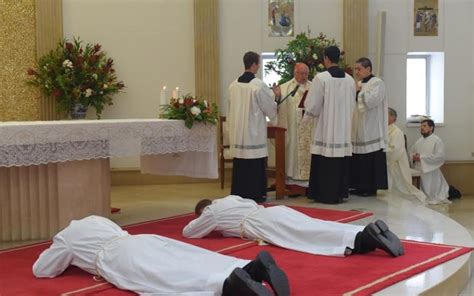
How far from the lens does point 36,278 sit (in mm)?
4555

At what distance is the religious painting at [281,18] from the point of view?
11.5m

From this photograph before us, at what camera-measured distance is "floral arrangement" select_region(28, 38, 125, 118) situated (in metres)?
10.1

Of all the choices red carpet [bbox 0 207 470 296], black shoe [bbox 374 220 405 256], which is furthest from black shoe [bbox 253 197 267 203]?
black shoe [bbox 374 220 405 256]

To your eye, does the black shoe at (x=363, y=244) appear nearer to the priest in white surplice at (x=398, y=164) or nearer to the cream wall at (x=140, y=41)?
the priest in white surplice at (x=398, y=164)

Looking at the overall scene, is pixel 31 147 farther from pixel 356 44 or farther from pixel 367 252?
pixel 356 44

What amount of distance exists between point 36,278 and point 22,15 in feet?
22.9

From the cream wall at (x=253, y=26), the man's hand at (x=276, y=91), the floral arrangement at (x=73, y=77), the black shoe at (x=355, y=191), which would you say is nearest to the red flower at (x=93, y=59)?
the floral arrangement at (x=73, y=77)

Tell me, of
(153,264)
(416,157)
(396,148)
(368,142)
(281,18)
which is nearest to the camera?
(153,264)

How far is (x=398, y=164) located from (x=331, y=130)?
353cm

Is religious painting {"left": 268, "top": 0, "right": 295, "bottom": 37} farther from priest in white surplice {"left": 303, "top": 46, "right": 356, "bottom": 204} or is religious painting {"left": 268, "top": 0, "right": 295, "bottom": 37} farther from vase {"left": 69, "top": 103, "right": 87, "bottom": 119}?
priest in white surplice {"left": 303, "top": 46, "right": 356, "bottom": 204}

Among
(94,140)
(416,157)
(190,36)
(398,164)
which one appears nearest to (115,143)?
(94,140)

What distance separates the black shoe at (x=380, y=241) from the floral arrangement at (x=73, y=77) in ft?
20.7

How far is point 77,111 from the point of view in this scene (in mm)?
10266

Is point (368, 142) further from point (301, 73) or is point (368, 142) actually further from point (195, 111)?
point (195, 111)
